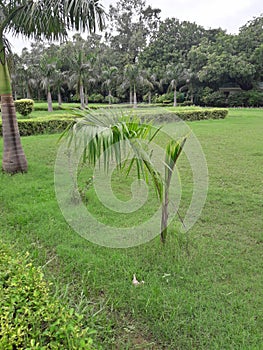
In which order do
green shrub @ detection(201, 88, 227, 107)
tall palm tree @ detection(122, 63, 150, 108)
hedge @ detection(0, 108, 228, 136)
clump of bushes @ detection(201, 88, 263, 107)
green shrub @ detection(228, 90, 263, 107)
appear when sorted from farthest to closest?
green shrub @ detection(201, 88, 227, 107) < clump of bushes @ detection(201, 88, 263, 107) < green shrub @ detection(228, 90, 263, 107) < tall palm tree @ detection(122, 63, 150, 108) < hedge @ detection(0, 108, 228, 136)

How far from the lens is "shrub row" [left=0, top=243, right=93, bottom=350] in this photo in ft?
4.07

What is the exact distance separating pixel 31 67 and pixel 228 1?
17.6m

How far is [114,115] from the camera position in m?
2.44

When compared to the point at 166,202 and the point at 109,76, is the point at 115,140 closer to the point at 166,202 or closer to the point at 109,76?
the point at 166,202

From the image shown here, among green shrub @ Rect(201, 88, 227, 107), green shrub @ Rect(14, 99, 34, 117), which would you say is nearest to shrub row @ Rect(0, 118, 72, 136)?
green shrub @ Rect(14, 99, 34, 117)

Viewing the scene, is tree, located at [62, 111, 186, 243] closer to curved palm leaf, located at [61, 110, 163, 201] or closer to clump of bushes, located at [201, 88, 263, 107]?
curved palm leaf, located at [61, 110, 163, 201]

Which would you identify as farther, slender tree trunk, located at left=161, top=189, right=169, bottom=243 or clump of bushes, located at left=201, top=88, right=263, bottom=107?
clump of bushes, located at left=201, top=88, right=263, bottom=107

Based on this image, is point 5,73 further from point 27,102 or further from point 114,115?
point 27,102

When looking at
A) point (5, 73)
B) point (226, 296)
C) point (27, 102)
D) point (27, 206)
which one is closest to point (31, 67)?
point (27, 102)

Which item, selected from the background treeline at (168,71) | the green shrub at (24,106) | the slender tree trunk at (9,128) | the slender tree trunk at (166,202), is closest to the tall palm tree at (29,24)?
the slender tree trunk at (9,128)

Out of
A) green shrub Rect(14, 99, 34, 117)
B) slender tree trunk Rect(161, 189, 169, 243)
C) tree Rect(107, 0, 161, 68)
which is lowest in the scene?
slender tree trunk Rect(161, 189, 169, 243)

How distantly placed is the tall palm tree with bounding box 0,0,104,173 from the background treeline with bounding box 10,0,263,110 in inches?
548

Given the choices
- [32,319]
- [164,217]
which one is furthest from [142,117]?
[32,319]

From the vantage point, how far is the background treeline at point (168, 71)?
21.8 meters
